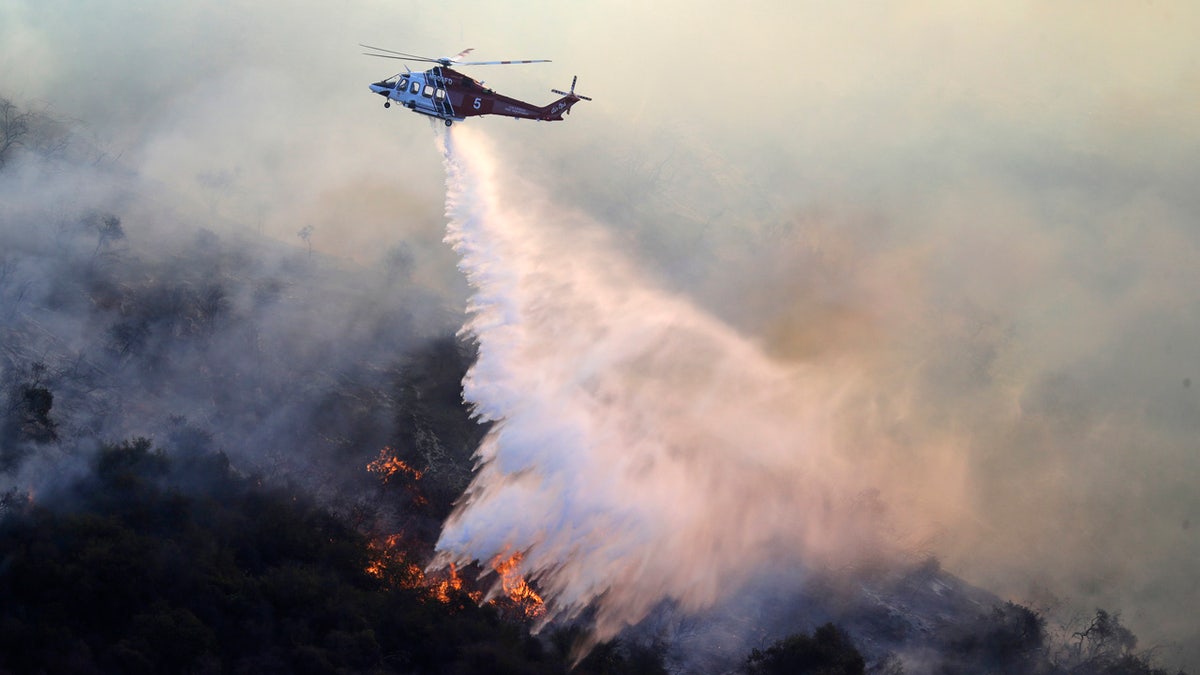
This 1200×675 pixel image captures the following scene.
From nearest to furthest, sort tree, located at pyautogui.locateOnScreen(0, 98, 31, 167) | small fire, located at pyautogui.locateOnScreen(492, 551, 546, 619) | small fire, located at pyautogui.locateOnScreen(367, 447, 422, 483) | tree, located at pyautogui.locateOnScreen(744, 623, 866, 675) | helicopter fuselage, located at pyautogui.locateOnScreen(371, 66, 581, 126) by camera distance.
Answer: helicopter fuselage, located at pyautogui.locateOnScreen(371, 66, 581, 126), tree, located at pyautogui.locateOnScreen(744, 623, 866, 675), small fire, located at pyautogui.locateOnScreen(492, 551, 546, 619), small fire, located at pyautogui.locateOnScreen(367, 447, 422, 483), tree, located at pyautogui.locateOnScreen(0, 98, 31, 167)

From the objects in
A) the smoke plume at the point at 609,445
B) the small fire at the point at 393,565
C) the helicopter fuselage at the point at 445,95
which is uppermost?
the helicopter fuselage at the point at 445,95

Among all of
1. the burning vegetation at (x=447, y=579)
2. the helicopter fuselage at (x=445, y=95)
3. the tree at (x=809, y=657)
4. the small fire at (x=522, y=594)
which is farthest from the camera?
the burning vegetation at (x=447, y=579)

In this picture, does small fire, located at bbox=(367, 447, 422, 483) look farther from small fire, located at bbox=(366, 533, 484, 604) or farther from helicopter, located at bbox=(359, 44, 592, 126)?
helicopter, located at bbox=(359, 44, 592, 126)

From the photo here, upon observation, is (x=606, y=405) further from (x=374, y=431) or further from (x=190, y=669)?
(x=190, y=669)

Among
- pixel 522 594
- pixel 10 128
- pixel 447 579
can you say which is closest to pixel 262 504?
pixel 447 579

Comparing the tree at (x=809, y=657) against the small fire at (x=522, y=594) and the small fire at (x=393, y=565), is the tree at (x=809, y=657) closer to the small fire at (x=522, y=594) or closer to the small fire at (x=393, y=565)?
the small fire at (x=522, y=594)

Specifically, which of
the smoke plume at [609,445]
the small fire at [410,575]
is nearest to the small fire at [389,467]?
the small fire at [410,575]

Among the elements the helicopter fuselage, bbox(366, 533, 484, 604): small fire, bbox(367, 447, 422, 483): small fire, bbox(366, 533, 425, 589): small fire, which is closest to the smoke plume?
bbox(366, 533, 484, 604): small fire

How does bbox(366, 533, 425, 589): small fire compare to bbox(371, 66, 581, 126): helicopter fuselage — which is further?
bbox(366, 533, 425, 589): small fire

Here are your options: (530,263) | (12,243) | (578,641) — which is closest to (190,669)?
(578,641)

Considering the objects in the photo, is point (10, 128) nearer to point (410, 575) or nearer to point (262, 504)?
point (262, 504)
